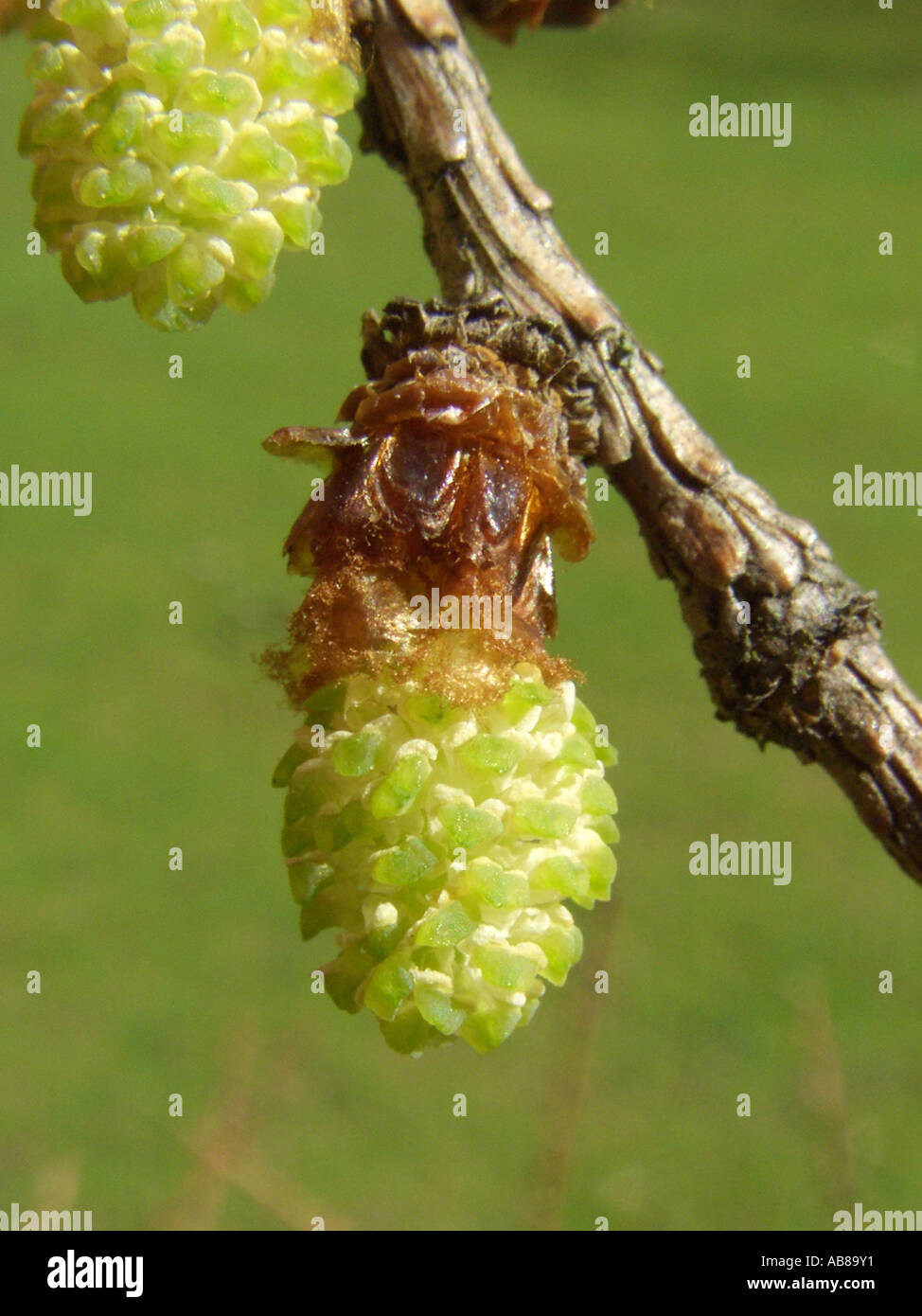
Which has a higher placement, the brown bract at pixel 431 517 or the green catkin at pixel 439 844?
the brown bract at pixel 431 517

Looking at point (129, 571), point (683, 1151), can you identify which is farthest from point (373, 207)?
point (683, 1151)

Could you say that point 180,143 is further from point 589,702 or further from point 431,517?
point 589,702

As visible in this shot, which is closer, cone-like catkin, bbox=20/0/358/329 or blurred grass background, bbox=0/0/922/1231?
cone-like catkin, bbox=20/0/358/329

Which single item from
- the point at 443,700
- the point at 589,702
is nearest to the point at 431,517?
the point at 443,700

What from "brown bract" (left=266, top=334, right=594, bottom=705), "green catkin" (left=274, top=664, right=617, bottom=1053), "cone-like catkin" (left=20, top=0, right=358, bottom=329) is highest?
"cone-like catkin" (left=20, top=0, right=358, bottom=329)

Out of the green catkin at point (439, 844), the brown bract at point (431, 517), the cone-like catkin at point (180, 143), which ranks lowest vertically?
the green catkin at point (439, 844)

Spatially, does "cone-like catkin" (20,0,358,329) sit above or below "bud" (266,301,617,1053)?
above
